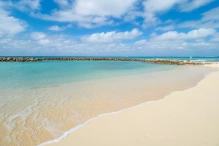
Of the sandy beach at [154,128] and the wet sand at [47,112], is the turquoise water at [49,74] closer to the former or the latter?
the wet sand at [47,112]

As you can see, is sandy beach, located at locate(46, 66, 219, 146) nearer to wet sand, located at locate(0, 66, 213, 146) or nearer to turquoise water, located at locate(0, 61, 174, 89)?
wet sand, located at locate(0, 66, 213, 146)

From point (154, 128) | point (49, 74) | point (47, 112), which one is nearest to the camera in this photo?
point (154, 128)

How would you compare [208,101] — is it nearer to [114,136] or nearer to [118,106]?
[118,106]

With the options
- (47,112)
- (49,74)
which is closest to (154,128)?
(47,112)

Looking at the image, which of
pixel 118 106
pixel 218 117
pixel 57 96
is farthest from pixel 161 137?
pixel 57 96

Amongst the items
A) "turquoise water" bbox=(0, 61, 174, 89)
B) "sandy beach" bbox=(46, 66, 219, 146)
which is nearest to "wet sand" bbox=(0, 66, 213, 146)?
"sandy beach" bbox=(46, 66, 219, 146)

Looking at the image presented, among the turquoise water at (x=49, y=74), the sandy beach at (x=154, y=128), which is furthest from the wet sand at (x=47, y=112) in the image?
the turquoise water at (x=49, y=74)

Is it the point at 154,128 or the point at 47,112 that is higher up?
the point at 154,128

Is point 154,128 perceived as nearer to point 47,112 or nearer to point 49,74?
point 47,112
